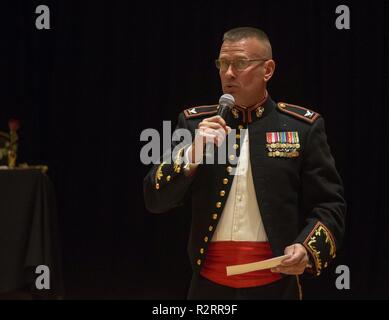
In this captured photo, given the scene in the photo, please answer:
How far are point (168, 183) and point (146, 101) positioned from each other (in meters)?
2.39

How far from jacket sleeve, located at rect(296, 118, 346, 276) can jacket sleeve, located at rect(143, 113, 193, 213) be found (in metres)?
0.34

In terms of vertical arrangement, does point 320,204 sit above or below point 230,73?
below

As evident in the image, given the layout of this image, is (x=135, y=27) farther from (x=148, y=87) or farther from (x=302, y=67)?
(x=302, y=67)

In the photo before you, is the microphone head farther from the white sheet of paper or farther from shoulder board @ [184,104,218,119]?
the white sheet of paper

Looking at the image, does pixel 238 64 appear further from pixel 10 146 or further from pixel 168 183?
pixel 10 146

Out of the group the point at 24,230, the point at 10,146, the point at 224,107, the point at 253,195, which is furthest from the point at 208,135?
the point at 10,146

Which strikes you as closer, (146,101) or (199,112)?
(199,112)

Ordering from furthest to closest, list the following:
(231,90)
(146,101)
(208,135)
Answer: (146,101), (231,90), (208,135)

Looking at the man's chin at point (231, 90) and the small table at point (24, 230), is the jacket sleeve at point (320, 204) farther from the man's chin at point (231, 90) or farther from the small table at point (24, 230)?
the small table at point (24, 230)

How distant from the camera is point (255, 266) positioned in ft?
4.69

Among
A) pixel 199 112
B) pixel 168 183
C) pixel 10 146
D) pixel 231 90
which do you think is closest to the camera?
pixel 168 183

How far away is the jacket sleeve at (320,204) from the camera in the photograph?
151 centimetres

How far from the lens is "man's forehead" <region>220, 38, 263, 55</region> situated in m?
1.60

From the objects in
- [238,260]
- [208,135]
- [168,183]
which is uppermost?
[208,135]
